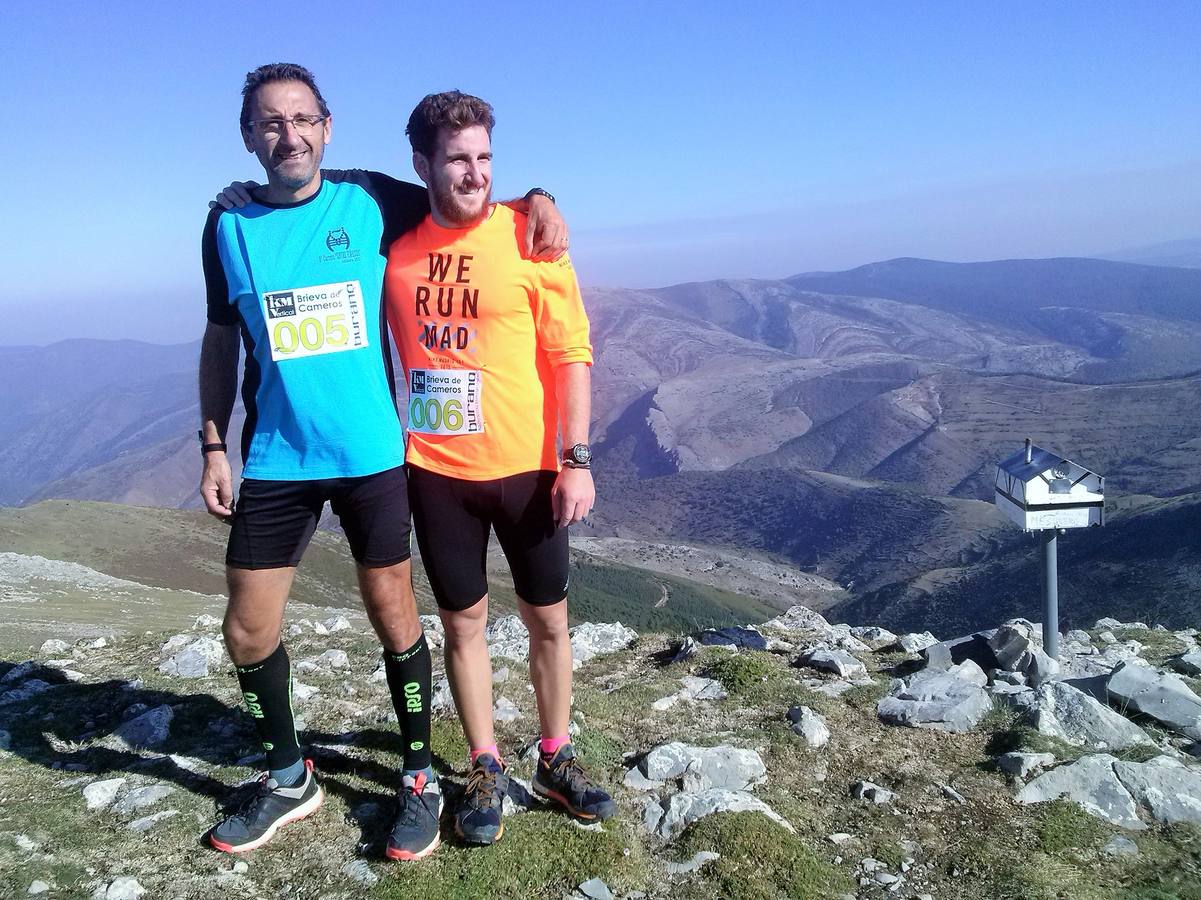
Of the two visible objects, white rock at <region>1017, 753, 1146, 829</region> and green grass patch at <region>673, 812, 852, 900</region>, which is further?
white rock at <region>1017, 753, 1146, 829</region>

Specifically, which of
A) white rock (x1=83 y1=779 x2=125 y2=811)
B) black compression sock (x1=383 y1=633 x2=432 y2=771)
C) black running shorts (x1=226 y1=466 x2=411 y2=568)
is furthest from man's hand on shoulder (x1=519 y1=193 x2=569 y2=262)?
white rock (x1=83 y1=779 x2=125 y2=811)

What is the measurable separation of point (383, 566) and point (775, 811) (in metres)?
2.60

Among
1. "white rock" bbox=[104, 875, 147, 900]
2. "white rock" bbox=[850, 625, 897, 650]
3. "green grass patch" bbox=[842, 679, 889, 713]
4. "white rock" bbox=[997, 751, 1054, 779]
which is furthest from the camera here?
"white rock" bbox=[850, 625, 897, 650]

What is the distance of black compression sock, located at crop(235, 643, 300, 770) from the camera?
4.21m

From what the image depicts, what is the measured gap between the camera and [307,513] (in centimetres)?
402

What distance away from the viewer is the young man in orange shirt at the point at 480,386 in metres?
3.87

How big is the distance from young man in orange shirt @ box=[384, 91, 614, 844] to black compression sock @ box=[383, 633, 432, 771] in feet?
0.86

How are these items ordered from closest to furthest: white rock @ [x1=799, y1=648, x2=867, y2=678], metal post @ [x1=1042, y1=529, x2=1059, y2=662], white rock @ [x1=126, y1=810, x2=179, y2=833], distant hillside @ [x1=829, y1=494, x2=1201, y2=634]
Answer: white rock @ [x1=126, y1=810, x2=179, y2=833]
white rock @ [x1=799, y1=648, x2=867, y2=678]
metal post @ [x1=1042, y1=529, x2=1059, y2=662]
distant hillside @ [x1=829, y1=494, x2=1201, y2=634]

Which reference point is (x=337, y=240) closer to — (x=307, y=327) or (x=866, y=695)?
(x=307, y=327)

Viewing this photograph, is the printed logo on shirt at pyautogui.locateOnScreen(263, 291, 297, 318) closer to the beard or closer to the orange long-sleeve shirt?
the orange long-sleeve shirt

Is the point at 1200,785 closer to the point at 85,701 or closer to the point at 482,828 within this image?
the point at 482,828

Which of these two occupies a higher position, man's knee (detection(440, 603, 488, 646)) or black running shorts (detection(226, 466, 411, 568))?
black running shorts (detection(226, 466, 411, 568))

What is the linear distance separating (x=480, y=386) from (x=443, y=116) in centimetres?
119

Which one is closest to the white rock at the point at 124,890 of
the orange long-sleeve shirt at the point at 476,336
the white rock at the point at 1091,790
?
the orange long-sleeve shirt at the point at 476,336
